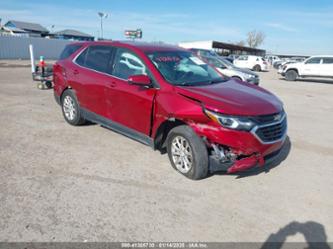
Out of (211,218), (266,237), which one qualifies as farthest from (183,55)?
(266,237)

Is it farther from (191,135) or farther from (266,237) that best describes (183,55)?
(266,237)

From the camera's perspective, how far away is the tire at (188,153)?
3719 millimetres

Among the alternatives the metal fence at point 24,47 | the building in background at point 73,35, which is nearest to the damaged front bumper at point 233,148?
the metal fence at point 24,47

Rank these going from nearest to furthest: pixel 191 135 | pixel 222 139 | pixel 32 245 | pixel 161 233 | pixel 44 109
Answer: pixel 32 245 < pixel 161 233 < pixel 222 139 < pixel 191 135 < pixel 44 109

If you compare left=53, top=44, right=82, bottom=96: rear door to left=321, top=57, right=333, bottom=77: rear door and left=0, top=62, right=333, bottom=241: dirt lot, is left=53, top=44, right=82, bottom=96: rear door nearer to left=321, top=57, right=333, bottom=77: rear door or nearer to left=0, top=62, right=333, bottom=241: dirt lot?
left=0, top=62, right=333, bottom=241: dirt lot

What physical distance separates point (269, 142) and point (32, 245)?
2.91m

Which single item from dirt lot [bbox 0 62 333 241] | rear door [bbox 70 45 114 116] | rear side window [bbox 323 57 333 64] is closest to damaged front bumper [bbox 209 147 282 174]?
dirt lot [bbox 0 62 333 241]

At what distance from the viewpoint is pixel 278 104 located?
4145 millimetres

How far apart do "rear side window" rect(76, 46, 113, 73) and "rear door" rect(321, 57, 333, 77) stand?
1835cm

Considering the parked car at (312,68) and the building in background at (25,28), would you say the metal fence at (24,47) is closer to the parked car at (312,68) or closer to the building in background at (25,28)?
the building in background at (25,28)

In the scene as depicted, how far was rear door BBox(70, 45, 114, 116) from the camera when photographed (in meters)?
5.04

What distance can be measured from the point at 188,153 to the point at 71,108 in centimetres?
319

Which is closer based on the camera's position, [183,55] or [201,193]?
[201,193]

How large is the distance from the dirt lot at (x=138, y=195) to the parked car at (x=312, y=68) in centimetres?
1615
